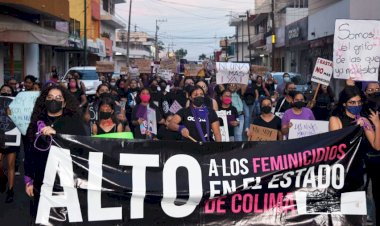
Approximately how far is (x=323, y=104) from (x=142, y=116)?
10.8ft

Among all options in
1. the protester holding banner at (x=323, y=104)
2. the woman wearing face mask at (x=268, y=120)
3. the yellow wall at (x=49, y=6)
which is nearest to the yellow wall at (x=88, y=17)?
the yellow wall at (x=49, y=6)

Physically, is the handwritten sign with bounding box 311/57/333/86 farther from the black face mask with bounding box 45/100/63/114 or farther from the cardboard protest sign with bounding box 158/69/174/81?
the cardboard protest sign with bounding box 158/69/174/81

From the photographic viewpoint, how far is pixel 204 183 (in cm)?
574

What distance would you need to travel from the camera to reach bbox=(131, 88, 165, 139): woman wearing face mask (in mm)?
10055

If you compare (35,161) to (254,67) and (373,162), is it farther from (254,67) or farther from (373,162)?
(254,67)

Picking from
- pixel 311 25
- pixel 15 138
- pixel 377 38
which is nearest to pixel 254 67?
pixel 377 38

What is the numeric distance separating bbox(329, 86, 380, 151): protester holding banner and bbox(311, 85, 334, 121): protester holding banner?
4.02 meters

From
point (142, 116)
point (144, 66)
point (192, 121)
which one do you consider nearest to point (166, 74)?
point (144, 66)

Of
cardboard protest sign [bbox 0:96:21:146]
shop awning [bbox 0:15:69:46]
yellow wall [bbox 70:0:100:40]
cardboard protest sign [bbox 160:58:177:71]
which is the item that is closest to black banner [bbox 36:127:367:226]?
cardboard protest sign [bbox 0:96:21:146]

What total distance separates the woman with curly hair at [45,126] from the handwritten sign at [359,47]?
5.24m

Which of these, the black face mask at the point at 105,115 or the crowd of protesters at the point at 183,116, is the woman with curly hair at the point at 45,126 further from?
the black face mask at the point at 105,115

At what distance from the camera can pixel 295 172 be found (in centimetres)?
582

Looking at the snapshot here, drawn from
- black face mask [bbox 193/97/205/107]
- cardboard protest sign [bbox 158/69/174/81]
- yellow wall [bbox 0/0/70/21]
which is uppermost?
yellow wall [bbox 0/0/70/21]

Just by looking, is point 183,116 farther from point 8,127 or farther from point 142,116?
point 8,127
